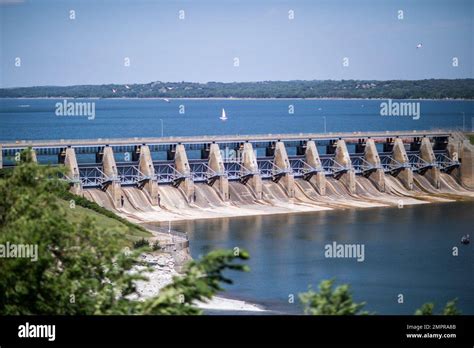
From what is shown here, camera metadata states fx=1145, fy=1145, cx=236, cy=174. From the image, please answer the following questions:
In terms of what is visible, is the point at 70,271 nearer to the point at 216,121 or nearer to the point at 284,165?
the point at 284,165

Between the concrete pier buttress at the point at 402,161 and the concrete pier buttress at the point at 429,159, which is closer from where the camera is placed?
the concrete pier buttress at the point at 402,161

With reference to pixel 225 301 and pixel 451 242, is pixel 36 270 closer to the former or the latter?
pixel 225 301

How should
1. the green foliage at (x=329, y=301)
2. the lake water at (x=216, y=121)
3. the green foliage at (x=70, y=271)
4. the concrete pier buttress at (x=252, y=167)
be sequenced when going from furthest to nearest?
1. the lake water at (x=216, y=121)
2. the concrete pier buttress at (x=252, y=167)
3. the green foliage at (x=329, y=301)
4. the green foliage at (x=70, y=271)

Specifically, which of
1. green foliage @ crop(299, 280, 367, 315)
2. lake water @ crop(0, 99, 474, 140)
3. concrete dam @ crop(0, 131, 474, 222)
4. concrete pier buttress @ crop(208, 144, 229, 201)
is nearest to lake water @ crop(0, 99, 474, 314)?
concrete dam @ crop(0, 131, 474, 222)

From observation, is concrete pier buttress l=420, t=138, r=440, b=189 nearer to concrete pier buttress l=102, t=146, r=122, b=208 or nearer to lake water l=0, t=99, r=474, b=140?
lake water l=0, t=99, r=474, b=140

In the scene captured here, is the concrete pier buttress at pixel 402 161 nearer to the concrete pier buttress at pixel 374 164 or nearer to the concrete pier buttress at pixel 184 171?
the concrete pier buttress at pixel 374 164

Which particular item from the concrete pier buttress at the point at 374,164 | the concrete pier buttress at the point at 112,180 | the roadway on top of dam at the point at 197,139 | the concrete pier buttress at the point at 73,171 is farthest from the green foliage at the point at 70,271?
the concrete pier buttress at the point at 374,164
